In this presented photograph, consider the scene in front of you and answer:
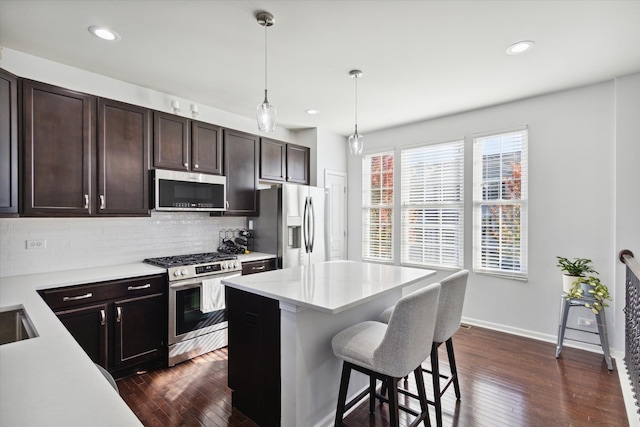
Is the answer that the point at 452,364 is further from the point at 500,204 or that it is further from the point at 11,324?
the point at 11,324

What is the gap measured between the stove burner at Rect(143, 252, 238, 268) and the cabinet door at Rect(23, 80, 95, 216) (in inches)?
29.7

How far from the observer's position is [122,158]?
298 centimetres

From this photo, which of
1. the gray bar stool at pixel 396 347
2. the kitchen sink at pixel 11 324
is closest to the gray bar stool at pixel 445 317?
the gray bar stool at pixel 396 347

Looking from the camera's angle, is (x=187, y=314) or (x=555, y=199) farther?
(x=555, y=199)

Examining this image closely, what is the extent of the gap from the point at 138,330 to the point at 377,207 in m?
3.56

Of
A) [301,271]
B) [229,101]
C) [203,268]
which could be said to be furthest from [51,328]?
[229,101]

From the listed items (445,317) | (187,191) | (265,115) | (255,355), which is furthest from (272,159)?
(445,317)

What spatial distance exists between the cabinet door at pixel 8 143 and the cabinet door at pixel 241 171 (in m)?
1.87

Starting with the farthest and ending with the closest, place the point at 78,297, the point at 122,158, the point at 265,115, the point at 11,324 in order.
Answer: the point at 122,158, the point at 78,297, the point at 265,115, the point at 11,324

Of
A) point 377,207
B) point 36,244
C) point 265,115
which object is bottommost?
point 36,244

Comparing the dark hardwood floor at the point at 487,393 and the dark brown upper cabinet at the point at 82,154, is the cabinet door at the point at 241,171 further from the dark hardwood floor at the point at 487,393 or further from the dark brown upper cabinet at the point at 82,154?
the dark hardwood floor at the point at 487,393

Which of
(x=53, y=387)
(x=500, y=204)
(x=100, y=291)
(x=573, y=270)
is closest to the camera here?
(x=53, y=387)

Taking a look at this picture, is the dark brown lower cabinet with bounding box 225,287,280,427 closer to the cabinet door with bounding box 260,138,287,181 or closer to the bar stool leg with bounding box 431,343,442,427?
the bar stool leg with bounding box 431,343,442,427

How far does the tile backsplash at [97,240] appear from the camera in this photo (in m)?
2.66
